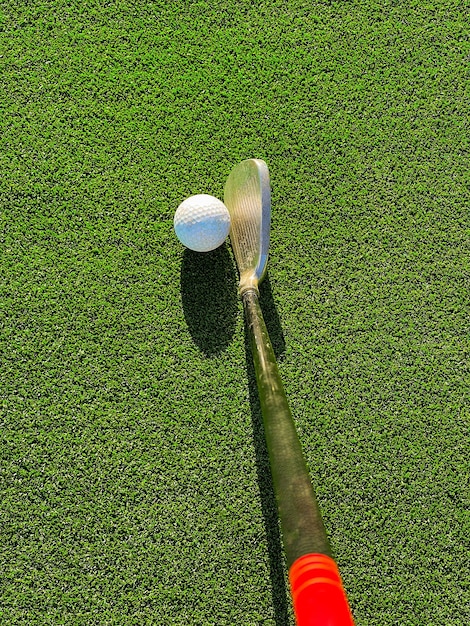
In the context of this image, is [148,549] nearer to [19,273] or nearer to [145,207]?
[19,273]

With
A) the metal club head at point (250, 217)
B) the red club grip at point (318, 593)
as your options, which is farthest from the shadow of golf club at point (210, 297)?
the red club grip at point (318, 593)

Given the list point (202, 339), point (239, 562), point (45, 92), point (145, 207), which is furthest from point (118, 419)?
point (45, 92)

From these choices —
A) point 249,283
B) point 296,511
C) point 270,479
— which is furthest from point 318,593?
point 249,283

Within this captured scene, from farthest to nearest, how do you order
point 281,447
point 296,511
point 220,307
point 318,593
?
1. point 220,307
2. point 281,447
3. point 296,511
4. point 318,593

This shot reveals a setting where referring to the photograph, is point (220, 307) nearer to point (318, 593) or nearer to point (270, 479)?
point (270, 479)

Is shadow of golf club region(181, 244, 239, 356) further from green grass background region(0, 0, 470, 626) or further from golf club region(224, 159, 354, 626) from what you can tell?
golf club region(224, 159, 354, 626)

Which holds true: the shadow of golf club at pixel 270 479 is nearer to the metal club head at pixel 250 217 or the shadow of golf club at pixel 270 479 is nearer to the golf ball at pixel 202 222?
the metal club head at pixel 250 217

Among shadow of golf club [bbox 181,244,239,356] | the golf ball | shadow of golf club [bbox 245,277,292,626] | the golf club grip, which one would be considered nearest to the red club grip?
the golf club grip
